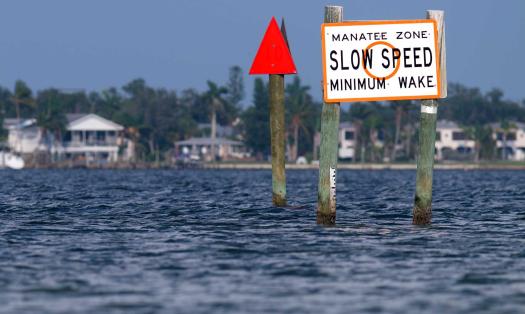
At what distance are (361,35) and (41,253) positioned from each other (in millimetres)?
7828

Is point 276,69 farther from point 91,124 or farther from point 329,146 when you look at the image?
point 91,124

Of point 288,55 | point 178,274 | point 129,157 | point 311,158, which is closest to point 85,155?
point 129,157

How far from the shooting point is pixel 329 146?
24547 mm

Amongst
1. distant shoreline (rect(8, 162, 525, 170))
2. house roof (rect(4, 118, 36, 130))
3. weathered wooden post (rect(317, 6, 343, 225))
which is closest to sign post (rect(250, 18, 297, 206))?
weathered wooden post (rect(317, 6, 343, 225))

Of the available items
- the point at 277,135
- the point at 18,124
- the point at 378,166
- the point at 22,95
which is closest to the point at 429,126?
the point at 277,135

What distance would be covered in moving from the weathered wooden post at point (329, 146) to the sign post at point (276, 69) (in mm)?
6056

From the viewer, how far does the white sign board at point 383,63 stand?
23.8 metres

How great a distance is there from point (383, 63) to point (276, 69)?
7.23 meters

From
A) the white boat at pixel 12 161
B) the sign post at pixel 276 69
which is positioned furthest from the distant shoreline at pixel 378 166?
the sign post at pixel 276 69

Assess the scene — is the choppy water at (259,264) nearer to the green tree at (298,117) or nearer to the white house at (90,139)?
the white house at (90,139)

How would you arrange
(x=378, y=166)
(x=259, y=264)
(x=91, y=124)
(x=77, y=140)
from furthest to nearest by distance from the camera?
(x=378, y=166), (x=77, y=140), (x=91, y=124), (x=259, y=264)

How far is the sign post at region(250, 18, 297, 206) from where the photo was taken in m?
30.4

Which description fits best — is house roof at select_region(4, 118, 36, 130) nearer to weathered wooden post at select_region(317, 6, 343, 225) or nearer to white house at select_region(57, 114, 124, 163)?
white house at select_region(57, 114, 124, 163)

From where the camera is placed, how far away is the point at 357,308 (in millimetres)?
14367
